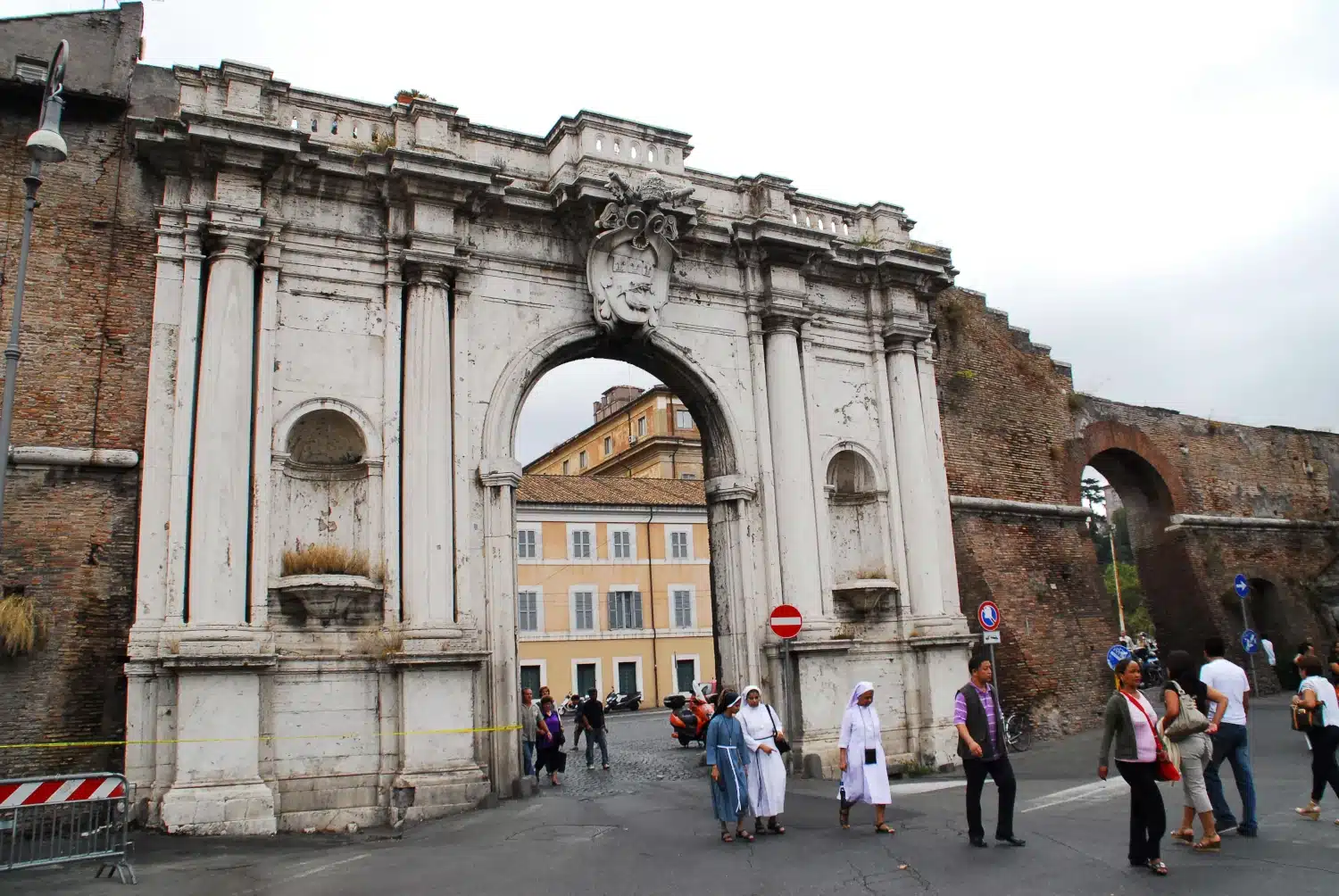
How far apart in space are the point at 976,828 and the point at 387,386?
8.18 metres

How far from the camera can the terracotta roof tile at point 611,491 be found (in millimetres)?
35062

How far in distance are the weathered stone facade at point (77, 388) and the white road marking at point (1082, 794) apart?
948cm

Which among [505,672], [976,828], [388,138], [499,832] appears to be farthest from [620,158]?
[976,828]

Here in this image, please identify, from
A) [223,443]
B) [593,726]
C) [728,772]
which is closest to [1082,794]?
[728,772]

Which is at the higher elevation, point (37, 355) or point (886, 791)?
point (37, 355)

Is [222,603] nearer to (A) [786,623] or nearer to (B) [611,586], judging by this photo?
(A) [786,623]

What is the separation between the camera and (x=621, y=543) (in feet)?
117

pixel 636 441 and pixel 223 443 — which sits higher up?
pixel 636 441

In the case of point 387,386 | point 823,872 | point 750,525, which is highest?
point 387,386

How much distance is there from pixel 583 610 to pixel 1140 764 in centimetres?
2825

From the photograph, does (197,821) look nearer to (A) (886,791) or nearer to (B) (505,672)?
(B) (505,672)

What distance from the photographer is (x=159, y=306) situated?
11891 millimetres

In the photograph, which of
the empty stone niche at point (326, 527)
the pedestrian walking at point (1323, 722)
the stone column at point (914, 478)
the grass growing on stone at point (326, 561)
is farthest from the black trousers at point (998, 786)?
the grass growing on stone at point (326, 561)

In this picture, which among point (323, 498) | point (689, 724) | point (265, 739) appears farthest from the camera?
point (689, 724)
